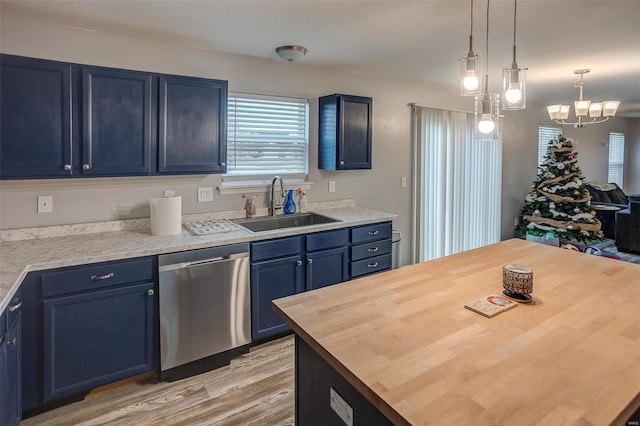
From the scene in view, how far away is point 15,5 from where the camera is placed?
2291 millimetres

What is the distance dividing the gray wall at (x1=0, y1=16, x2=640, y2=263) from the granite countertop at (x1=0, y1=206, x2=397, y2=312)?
0.74 ft

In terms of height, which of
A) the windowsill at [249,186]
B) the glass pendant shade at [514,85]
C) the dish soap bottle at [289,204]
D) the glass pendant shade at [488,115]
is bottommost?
the dish soap bottle at [289,204]

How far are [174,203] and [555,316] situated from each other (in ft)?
7.92

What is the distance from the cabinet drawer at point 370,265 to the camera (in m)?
3.46

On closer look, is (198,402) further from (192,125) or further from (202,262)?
(192,125)

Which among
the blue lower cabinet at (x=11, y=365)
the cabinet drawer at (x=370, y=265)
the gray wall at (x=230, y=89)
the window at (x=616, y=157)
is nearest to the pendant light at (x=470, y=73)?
the cabinet drawer at (x=370, y=265)

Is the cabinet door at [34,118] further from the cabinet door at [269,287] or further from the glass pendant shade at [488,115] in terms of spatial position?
the glass pendant shade at [488,115]

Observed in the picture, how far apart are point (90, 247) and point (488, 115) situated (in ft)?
8.27

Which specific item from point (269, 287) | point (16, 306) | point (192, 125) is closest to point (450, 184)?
point (269, 287)

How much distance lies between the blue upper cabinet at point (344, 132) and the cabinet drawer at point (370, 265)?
936mm

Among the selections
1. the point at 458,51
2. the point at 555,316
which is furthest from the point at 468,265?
the point at 458,51

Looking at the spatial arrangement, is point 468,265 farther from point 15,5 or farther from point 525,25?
point 15,5

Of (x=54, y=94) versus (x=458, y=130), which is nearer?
(x=54, y=94)

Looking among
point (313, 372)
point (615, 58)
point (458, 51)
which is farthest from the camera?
point (615, 58)
